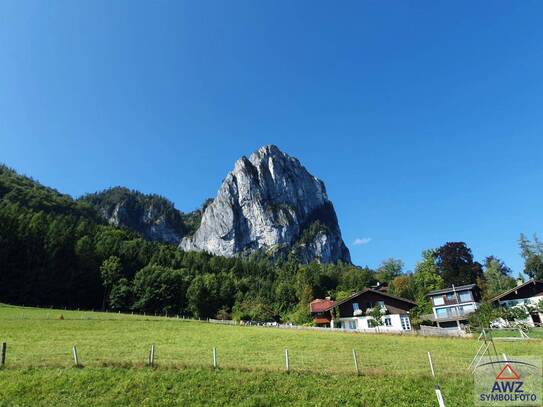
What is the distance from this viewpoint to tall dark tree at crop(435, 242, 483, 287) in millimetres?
88250

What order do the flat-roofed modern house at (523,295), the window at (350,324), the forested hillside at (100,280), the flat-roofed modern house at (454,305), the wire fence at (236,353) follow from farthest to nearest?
the forested hillside at (100,280) → the flat-roofed modern house at (454,305) → the window at (350,324) → the flat-roofed modern house at (523,295) → the wire fence at (236,353)

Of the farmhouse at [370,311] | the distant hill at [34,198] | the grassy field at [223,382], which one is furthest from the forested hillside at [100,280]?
the distant hill at [34,198]

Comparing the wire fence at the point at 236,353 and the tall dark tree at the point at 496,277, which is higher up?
the tall dark tree at the point at 496,277

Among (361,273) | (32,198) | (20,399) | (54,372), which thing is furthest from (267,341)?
(32,198)

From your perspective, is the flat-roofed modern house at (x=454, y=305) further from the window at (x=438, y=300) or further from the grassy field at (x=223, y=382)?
the grassy field at (x=223, y=382)

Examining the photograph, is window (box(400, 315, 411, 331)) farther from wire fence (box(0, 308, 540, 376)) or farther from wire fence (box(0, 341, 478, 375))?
wire fence (box(0, 341, 478, 375))

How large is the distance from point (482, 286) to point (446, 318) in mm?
26369

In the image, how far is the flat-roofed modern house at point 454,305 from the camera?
6631 centimetres

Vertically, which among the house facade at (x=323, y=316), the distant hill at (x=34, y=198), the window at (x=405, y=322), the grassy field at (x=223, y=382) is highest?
the distant hill at (x=34, y=198)

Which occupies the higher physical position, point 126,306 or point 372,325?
point 126,306

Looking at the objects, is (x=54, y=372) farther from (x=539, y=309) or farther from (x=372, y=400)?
(x=539, y=309)

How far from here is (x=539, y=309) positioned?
5500cm

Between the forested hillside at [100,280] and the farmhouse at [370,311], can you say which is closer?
the farmhouse at [370,311]

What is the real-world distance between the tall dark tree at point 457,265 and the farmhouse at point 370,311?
109 ft
